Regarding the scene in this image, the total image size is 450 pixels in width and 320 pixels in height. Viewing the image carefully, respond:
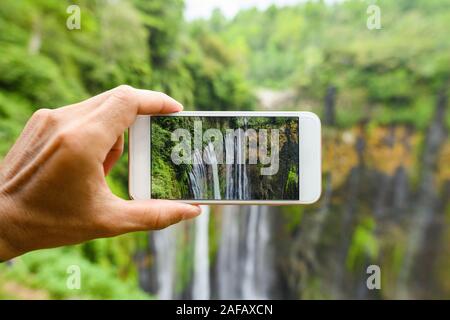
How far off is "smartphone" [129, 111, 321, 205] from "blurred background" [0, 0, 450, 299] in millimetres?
2128

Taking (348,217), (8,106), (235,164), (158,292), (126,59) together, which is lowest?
(158,292)

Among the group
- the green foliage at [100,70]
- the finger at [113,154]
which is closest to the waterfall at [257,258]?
the green foliage at [100,70]

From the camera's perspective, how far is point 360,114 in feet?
10.1

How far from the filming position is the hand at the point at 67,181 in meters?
0.57

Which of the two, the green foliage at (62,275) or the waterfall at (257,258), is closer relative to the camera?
the green foliage at (62,275)

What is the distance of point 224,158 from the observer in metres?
0.81

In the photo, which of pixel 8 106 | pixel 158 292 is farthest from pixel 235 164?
pixel 158 292

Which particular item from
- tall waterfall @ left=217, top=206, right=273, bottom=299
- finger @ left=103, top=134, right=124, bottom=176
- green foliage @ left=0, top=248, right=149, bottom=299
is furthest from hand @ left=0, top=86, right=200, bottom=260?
tall waterfall @ left=217, top=206, right=273, bottom=299

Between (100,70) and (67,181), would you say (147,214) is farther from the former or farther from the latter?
A: (100,70)

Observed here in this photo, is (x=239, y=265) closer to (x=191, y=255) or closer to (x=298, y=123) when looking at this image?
(x=191, y=255)

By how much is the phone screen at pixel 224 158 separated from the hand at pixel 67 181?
134 millimetres

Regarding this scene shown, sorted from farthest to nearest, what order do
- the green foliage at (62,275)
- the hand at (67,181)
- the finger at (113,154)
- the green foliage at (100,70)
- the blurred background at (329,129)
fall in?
the blurred background at (329,129), the green foliage at (100,70), the green foliage at (62,275), the finger at (113,154), the hand at (67,181)

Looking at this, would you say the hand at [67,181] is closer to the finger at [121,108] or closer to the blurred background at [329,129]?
the finger at [121,108]

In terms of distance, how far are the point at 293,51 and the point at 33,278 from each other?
2.16m
